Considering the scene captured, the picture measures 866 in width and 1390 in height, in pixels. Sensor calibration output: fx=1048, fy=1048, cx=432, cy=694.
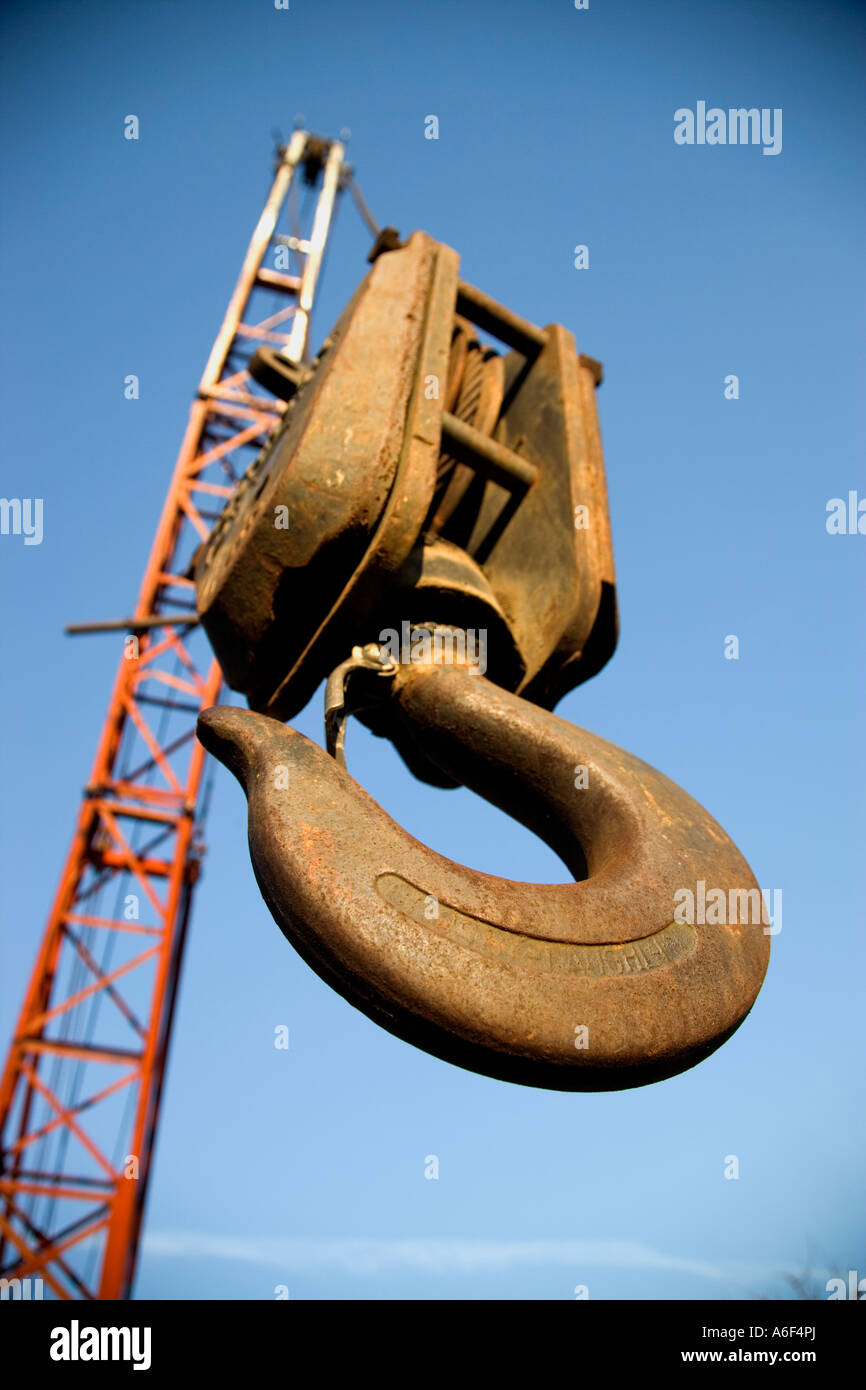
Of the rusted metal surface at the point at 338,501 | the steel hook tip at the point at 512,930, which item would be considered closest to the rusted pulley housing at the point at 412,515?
the rusted metal surface at the point at 338,501

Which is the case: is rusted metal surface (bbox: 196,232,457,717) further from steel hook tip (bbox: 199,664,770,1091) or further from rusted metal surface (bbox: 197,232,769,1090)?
steel hook tip (bbox: 199,664,770,1091)

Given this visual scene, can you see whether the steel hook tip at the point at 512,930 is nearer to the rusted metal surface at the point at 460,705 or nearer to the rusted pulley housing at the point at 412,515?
the rusted metal surface at the point at 460,705

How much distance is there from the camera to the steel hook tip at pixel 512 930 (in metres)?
1.25

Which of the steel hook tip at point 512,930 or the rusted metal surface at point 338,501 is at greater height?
the rusted metal surface at point 338,501

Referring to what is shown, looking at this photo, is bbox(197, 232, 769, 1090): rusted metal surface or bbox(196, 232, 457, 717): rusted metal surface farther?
bbox(196, 232, 457, 717): rusted metal surface

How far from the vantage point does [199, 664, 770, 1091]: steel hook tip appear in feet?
4.11

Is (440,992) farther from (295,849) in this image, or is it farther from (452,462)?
(452,462)

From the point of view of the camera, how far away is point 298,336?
1382 cm

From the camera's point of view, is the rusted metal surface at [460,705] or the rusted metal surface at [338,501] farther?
the rusted metal surface at [338,501]

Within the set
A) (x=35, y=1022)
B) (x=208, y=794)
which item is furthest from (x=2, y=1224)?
(x=208, y=794)

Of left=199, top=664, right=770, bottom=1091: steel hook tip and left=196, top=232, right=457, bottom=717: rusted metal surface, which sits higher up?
left=196, top=232, right=457, bottom=717: rusted metal surface

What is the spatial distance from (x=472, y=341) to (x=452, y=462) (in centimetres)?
36

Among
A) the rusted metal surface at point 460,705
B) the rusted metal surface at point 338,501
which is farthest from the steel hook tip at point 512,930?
the rusted metal surface at point 338,501

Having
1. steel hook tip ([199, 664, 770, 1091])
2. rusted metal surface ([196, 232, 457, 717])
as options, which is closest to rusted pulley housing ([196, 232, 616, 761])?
rusted metal surface ([196, 232, 457, 717])
